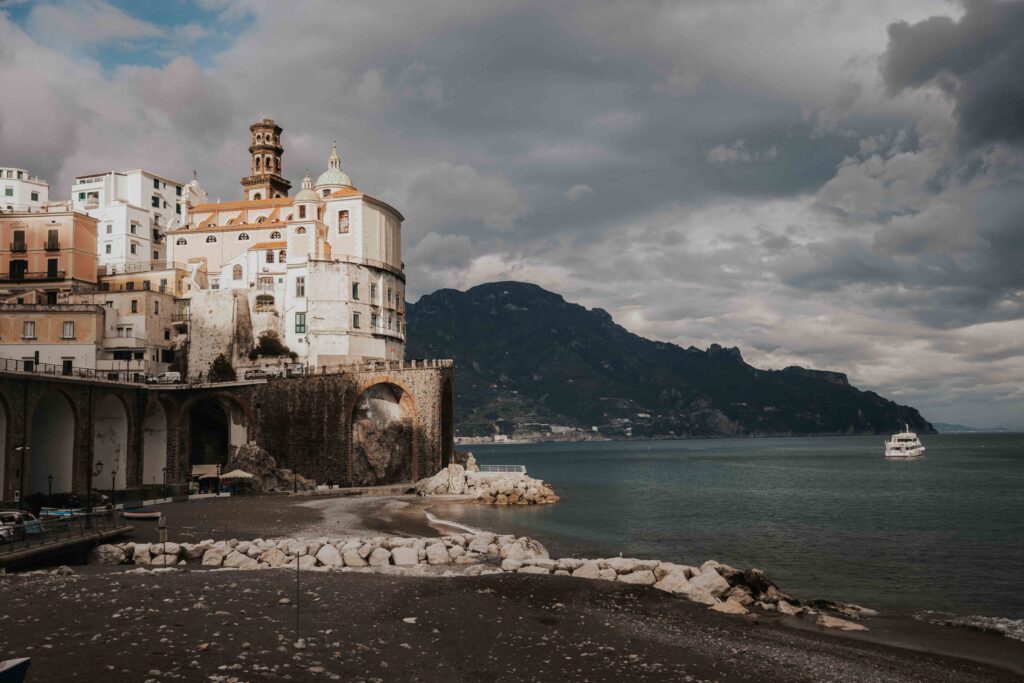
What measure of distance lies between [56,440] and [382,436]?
89.0ft

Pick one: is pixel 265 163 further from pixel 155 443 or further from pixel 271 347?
pixel 155 443

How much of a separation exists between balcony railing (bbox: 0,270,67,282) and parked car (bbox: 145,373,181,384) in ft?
49.1

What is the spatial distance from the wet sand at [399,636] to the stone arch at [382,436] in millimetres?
44316

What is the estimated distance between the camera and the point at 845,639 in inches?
904

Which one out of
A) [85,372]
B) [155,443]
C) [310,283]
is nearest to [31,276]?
[85,372]

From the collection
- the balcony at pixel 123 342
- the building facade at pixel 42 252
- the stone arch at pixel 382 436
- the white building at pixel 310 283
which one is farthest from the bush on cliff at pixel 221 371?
the building facade at pixel 42 252

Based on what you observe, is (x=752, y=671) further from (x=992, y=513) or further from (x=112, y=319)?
(x=112, y=319)

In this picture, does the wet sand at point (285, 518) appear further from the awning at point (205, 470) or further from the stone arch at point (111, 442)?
the stone arch at point (111, 442)

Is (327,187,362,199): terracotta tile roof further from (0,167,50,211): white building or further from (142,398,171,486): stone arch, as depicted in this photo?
(0,167,50,211): white building

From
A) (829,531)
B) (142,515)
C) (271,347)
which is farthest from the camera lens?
(271,347)

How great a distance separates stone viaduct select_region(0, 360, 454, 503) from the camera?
63.3 meters

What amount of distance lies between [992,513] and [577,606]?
49.2 metres

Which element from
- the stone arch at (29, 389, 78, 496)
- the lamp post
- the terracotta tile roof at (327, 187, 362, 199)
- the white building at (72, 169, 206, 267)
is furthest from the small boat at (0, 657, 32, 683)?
the white building at (72, 169, 206, 267)

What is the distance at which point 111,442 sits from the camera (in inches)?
2467
